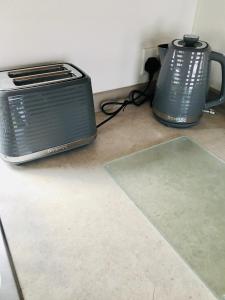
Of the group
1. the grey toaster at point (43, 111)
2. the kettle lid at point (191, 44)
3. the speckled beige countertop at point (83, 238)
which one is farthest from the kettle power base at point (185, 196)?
the kettle lid at point (191, 44)

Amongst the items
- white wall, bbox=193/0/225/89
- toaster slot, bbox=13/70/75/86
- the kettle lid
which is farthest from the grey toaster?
white wall, bbox=193/0/225/89

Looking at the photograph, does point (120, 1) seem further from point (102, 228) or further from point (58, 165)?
point (102, 228)

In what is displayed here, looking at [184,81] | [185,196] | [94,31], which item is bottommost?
[185,196]

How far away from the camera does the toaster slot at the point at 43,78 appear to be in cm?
59

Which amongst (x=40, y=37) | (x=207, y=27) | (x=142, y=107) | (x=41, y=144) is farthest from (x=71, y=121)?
(x=207, y=27)

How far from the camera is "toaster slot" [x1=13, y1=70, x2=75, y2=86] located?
23.3 inches

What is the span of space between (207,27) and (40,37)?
0.51 meters

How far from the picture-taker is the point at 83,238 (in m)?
0.48

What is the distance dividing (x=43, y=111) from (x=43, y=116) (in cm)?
1

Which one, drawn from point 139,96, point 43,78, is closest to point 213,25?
point 139,96

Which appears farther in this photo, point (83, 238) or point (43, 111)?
point (43, 111)

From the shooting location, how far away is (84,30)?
704mm

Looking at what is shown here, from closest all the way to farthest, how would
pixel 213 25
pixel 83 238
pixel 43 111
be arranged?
pixel 83 238, pixel 43 111, pixel 213 25

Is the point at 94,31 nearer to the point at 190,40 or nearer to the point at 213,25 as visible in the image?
the point at 190,40
